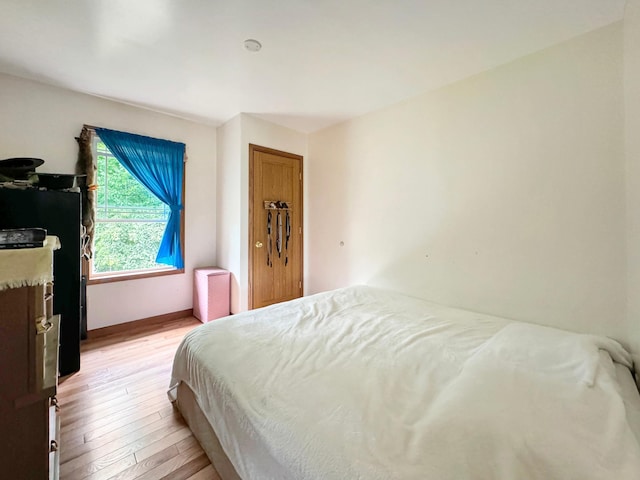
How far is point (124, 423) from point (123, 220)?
2201 millimetres

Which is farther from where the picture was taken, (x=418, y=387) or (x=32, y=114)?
(x=32, y=114)

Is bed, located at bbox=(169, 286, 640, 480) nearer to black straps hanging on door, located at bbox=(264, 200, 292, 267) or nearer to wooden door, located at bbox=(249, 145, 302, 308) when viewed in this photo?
wooden door, located at bbox=(249, 145, 302, 308)

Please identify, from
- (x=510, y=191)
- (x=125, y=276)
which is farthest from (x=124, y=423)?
(x=510, y=191)

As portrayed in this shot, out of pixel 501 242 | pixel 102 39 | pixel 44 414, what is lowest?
pixel 44 414

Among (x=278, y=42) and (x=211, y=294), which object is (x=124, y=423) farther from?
(x=278, y=42)

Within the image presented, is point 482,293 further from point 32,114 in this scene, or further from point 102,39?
point 32,114

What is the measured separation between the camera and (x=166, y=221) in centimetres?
331

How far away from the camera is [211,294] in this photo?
3.17 meters

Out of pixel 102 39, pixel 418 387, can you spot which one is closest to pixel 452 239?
pixel 418 387

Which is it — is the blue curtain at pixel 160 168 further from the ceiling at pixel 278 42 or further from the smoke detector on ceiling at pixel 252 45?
the smoke detector on ceiling at pixel 252 45

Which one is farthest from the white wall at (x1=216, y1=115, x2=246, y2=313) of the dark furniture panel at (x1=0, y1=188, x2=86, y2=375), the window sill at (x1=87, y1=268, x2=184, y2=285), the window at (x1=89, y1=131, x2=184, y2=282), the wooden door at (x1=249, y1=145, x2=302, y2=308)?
the dark furniture panel at (x1=0, y1=188, x2=86, y2=375)

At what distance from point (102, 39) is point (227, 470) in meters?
2.83

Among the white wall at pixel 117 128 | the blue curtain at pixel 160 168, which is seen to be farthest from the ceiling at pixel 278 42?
the blue curtain at pixel 160 168

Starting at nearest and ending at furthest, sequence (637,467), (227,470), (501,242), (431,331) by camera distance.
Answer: (637,467), (227,470), (431,331), (501,242)
